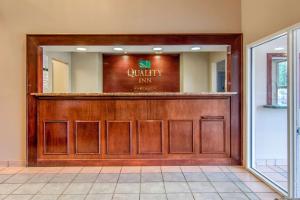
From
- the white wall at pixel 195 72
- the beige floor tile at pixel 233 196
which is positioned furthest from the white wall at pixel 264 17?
the white wall at pixel 195 72

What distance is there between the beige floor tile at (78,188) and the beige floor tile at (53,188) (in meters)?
0.07

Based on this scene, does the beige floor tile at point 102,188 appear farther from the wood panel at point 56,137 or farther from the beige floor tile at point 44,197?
the wood panel at point 56,137

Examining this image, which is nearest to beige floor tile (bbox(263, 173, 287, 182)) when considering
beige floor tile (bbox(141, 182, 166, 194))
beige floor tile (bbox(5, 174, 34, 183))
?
Answer: beige floor tile (bbox(141, 182, 166, 194))

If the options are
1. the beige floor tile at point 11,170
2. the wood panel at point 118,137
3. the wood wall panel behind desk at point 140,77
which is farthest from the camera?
the wood wall panel behind desk at point 140,77

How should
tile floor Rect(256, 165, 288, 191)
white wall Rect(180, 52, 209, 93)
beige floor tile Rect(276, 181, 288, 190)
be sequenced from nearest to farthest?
1. beige floor tile Rect(276, 181, 288, 190)
2. tile floor Rect(256, 165, 288, 191)
3. white wall Rect(180, 52, 209, 93)

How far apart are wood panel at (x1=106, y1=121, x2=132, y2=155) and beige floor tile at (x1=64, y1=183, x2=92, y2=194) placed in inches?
38.0

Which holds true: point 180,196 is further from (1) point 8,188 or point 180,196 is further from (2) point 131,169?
(1) point 8,188

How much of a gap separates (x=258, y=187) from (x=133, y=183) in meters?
1.62

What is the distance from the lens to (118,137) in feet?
15.1

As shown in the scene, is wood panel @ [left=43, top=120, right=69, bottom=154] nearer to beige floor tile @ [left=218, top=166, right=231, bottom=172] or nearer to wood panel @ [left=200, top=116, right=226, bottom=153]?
wood panel @ [left=200, top=116, right=226, bottom=153]

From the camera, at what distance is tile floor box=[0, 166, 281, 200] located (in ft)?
10.9

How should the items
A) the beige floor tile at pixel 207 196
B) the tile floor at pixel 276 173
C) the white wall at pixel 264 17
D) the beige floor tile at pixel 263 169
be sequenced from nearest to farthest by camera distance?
1. the white wall at pixel 264 17
2. the beige floor tile at pixel 207 196
3. the tile floor at pixel 276 173
4. the beige floor tile at pixel 263 169

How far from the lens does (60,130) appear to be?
4594mm

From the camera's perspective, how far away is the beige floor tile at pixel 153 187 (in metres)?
3.45
